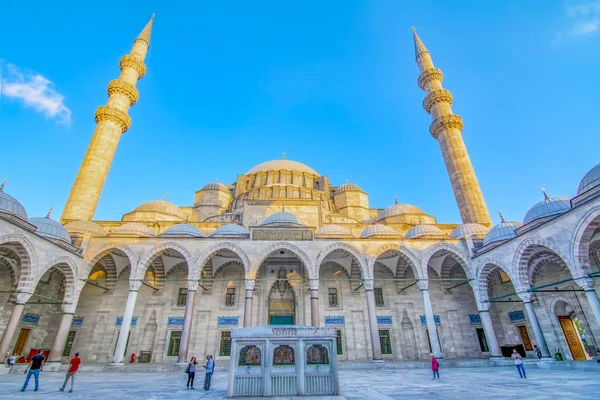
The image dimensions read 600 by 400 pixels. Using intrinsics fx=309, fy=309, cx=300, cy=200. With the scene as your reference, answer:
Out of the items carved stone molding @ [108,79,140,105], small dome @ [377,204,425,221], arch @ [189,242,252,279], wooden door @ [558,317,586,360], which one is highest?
carved stone molding @ [108,79,140,105]

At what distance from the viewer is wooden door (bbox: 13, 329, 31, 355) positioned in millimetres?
12039

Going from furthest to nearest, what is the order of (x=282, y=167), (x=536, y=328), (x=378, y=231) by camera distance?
1. (x=282, y=167)
2. (x=378, y=231)
3. (x=536, y=328)

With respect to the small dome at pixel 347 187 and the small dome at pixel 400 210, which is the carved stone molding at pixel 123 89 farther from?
the small dome at pixel 400 210

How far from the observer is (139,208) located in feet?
64.1

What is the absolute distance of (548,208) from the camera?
11719 millimetres

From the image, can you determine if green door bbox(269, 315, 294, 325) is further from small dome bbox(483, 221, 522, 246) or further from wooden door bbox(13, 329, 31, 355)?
wooden door bbox(13, 329, 31, 355)

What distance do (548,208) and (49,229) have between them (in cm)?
1902

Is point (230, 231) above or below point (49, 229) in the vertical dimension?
above

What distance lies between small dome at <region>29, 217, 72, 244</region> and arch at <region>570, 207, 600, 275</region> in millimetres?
17292

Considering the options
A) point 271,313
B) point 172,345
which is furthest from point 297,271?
point 172,345

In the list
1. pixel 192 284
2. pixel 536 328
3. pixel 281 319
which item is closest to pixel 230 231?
pixel 192 284

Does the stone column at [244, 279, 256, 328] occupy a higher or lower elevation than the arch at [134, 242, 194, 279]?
lower

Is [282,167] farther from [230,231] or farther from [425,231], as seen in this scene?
[425,231]

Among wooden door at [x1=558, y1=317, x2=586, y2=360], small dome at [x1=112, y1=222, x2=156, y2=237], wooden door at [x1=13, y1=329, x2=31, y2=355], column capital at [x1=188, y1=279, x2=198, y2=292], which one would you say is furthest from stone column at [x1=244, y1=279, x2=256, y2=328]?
wooden door at [x1=558, y1=317, x2=586, y2=360]
